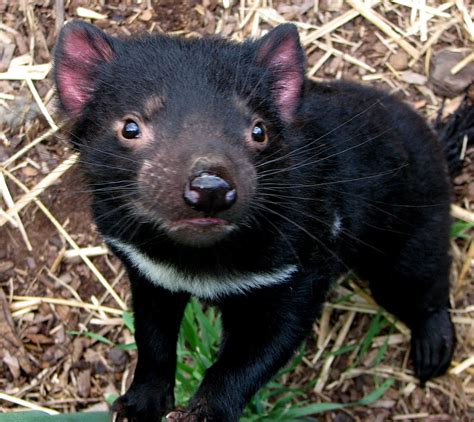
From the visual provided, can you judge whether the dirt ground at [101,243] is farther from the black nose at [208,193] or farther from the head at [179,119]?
the black nose at [208,193]

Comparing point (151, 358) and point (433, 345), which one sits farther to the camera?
point (433, 345)

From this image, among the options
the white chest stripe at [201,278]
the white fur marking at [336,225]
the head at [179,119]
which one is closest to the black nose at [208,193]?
the head at [179,119]

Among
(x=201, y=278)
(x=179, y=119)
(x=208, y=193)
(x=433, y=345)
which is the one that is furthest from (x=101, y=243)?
(x=208, y=193)

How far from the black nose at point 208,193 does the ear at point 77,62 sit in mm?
649

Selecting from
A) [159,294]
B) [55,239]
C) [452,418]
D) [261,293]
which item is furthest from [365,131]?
[55,239]

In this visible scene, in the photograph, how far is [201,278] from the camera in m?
2.69

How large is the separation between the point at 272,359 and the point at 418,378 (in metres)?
1.22

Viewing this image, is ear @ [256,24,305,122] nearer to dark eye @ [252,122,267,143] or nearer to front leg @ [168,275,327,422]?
dark eye @ [252,122,267,143]

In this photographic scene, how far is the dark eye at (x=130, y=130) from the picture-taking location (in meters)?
2.33

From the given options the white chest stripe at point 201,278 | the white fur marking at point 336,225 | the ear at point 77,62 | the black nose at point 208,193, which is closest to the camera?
the black nose at point 208,193

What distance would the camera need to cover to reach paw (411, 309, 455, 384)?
3652mm

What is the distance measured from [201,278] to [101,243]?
1.36 m

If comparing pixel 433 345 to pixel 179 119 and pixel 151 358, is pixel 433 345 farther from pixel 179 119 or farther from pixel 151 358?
pixel 179 119

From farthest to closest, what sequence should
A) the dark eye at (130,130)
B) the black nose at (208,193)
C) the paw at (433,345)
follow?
the paw at (433,345) → the dark eye at (130,130) → the black nose at (208,193)
